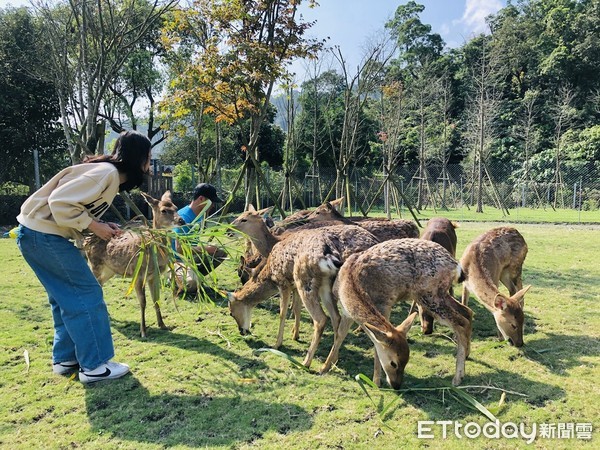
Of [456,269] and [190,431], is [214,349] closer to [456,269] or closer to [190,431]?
[190,431]

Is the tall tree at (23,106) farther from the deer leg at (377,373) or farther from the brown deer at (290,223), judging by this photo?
the deer leg at (377,373)

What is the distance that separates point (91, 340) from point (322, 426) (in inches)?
81.5

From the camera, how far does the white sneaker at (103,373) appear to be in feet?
12.9

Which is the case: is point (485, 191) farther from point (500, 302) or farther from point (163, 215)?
point (163, 215)

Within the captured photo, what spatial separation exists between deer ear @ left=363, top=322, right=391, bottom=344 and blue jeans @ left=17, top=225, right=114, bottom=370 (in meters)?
2.27

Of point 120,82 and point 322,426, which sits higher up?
point 120,82

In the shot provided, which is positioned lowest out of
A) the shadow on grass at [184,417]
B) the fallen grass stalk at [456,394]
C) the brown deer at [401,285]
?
the shadow on grass at [184,417]

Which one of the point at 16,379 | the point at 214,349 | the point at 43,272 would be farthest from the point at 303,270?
the point at 16,379

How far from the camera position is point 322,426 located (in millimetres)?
3344

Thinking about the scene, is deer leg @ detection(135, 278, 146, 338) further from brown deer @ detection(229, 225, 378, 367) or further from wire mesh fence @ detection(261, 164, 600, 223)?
wire mesh fence @ detection(261, 164, 600, 223)

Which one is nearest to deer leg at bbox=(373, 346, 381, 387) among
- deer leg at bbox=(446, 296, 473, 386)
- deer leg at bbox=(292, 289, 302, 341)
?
deer leg at bbox=(446, 296, 473, 386)

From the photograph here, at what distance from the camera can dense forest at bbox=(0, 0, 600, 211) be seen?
928 cm

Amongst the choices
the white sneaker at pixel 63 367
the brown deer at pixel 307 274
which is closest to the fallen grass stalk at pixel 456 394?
the brown deer at pixel 307 274

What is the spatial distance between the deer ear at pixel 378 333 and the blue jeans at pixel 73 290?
2266 mm
